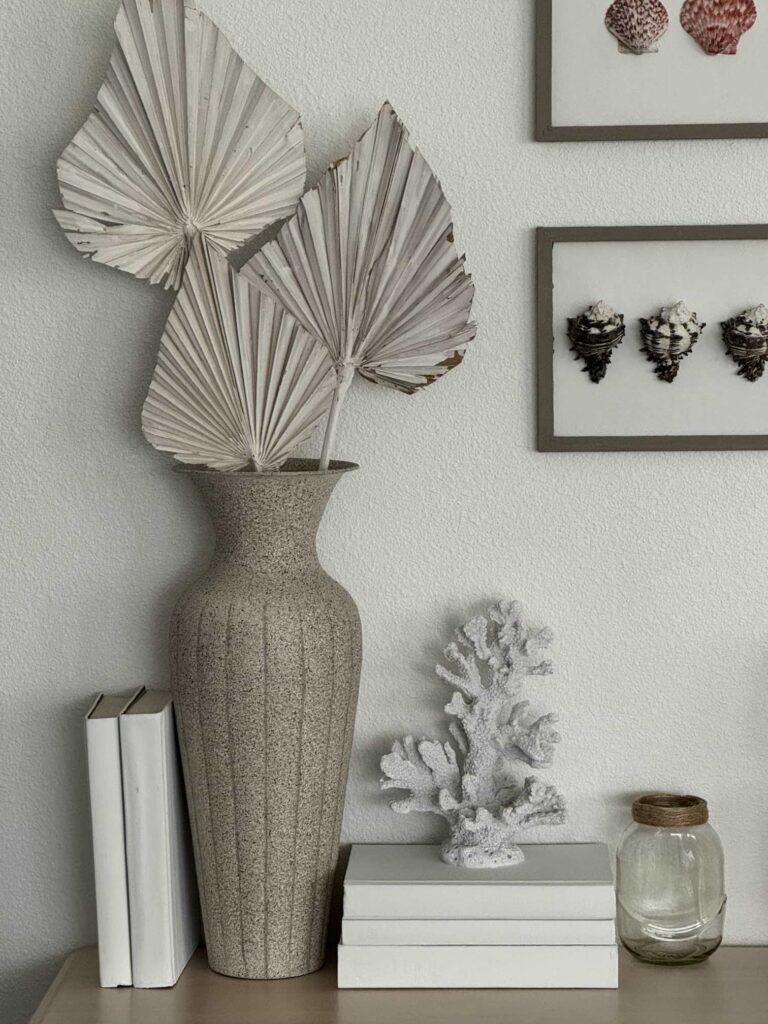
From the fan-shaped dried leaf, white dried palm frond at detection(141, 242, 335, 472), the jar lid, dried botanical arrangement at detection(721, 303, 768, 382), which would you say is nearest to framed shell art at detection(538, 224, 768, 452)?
dried botanical arrangement at detection(721, 303, 768, 382)

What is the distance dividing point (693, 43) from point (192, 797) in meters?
0.84

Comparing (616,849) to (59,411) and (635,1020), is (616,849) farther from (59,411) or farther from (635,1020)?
(59,411)

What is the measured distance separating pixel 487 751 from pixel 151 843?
0.32m

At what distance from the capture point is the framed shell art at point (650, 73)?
109cm

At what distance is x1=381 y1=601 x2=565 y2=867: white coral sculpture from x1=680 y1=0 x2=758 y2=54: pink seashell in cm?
56

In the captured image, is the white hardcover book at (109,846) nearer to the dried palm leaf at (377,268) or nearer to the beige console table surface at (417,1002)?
the beige console table surface at (417,1002)

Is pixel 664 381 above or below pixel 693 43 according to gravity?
below

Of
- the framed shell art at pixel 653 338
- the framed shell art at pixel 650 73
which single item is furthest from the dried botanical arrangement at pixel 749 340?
the framed shell art at pixel 650 73

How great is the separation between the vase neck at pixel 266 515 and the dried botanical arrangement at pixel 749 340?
398mm

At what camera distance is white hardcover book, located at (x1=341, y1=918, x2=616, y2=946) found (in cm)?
103

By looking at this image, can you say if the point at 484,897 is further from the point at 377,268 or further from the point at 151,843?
the point at 377,268

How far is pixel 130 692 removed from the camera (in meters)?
1.17

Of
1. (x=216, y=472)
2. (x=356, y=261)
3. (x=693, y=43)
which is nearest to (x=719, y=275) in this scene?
(x=693, y=43)

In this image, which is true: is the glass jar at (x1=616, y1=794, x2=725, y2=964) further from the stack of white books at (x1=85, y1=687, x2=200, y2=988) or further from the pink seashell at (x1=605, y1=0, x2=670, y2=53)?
the pink seashell at (x1=605, y1=0, x2=670, y2=53)
